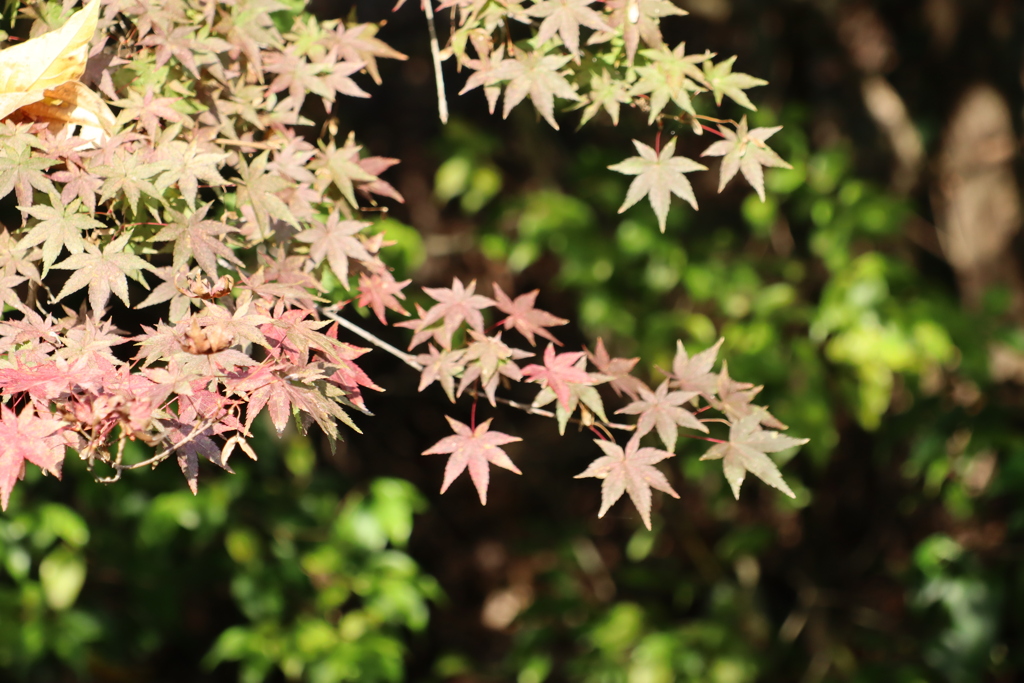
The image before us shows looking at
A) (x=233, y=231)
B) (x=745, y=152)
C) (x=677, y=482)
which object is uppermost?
(x=233, y=231)

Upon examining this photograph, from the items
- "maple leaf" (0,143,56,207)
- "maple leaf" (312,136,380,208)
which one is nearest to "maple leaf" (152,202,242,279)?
"maple leaf" (0,143,56,207)

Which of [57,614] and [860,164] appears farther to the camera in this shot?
[860,164]

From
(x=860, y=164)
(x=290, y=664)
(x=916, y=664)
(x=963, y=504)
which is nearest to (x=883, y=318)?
(x=963, y=504)

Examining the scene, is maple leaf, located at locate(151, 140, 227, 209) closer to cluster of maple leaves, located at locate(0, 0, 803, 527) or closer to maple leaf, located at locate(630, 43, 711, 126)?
cluster of maple leaves, located at locate(0, 0, 803, 527)

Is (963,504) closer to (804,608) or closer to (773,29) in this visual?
(804,608)

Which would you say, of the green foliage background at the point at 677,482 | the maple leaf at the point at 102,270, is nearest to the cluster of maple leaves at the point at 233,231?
the maple leaf at the point at 102,270

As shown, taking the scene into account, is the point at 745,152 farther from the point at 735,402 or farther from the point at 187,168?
the point at 187,168

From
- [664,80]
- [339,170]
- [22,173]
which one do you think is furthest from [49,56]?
[664,80]
